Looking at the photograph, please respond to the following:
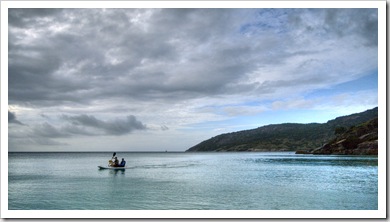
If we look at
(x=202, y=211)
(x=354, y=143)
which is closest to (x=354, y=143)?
(x=354, y=143)

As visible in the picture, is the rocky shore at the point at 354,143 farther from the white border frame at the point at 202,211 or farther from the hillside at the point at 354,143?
the white border frame at the point at 202,211

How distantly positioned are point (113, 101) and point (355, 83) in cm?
810

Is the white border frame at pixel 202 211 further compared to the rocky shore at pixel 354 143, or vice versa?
the rocky shore at pixel 354 143

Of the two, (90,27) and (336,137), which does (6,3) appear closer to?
(90,27)

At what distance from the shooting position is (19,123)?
902 centimetres

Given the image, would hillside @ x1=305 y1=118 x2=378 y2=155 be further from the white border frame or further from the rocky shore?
the white border frame

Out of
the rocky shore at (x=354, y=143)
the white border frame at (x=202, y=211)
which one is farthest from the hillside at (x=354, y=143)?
the white border frame at (x=202, y=211)

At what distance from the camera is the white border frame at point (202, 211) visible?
22.1ft

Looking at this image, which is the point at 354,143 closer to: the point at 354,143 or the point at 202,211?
the point at 354,143

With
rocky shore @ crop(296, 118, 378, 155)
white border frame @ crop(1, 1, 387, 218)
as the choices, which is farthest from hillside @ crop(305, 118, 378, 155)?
white border frame @ crop(1, 1, 387, 218)

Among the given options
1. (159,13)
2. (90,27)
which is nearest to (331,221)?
(159,13)

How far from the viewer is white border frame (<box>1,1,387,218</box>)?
674cm

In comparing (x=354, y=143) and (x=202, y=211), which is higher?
(x=202, y=211)

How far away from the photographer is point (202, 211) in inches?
267
